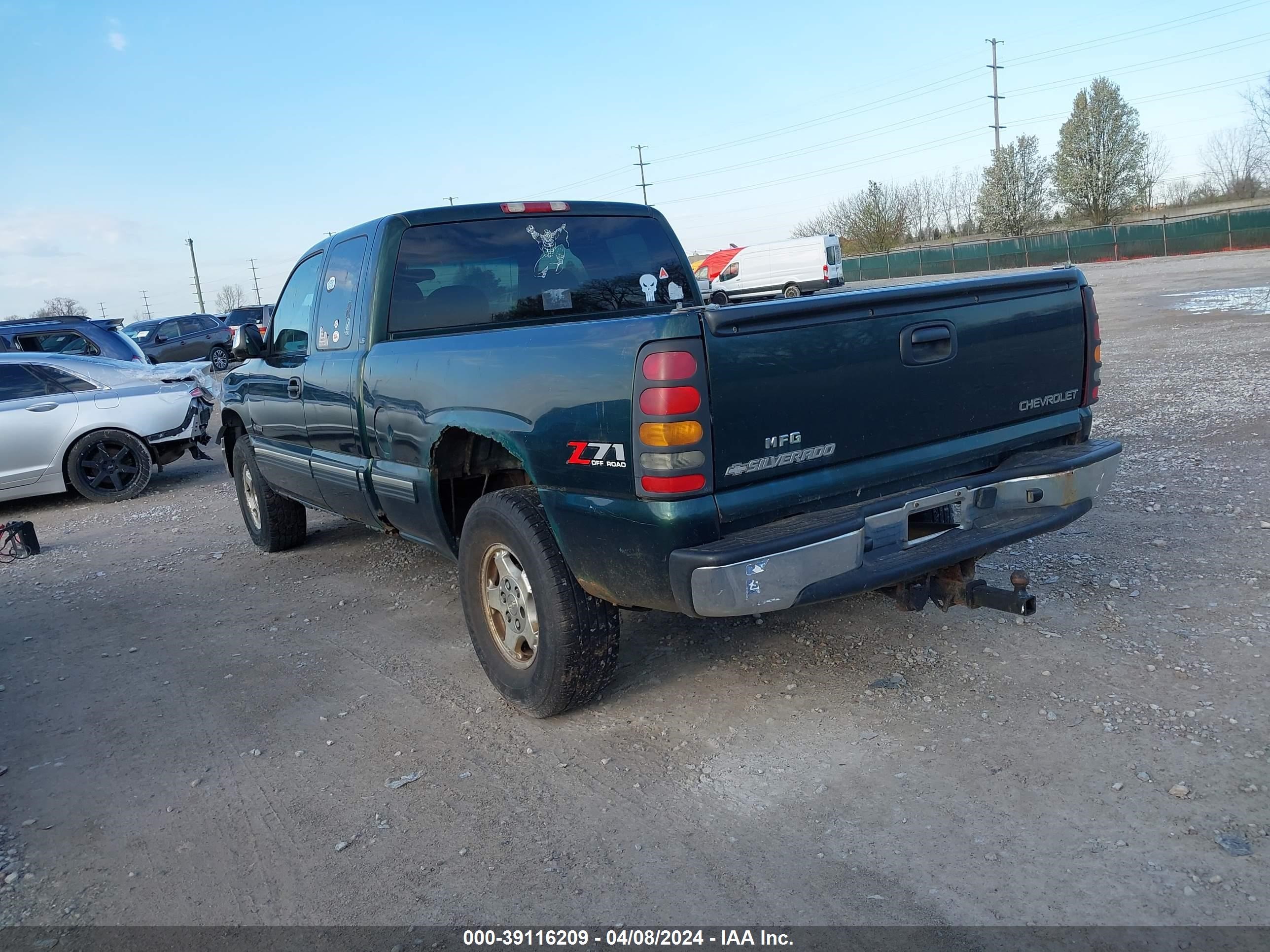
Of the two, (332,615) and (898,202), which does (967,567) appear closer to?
(332,615)

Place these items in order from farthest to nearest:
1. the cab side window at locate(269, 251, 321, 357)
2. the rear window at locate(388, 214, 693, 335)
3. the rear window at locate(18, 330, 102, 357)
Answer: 1. the rear window at locate(18, 330, 102, 357)
2. the cab side window at locate(269, 251, 321, 357)
3. the rear window at locate(388, 214, 693, 335)

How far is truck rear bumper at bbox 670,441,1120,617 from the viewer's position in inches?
120

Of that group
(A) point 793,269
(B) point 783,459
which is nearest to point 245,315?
(A) point 793,269

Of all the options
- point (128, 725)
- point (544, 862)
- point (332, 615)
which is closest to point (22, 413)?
point (332, 615)

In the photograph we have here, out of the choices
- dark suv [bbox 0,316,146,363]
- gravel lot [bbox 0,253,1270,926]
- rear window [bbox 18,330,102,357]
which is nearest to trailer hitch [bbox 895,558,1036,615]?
gravel lot [bbox 0,253,1270,926]

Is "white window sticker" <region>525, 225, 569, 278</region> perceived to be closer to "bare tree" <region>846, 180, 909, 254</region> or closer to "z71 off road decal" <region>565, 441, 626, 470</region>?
"z71 off road decal" <region>565, 441, 626, 470</region>

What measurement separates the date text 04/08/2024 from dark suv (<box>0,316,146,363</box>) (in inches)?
502

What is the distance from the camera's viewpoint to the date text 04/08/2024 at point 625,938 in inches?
101

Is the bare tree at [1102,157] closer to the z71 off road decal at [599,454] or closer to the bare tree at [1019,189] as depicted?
the bare tree at [1019,189]

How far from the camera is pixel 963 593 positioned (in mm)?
3703

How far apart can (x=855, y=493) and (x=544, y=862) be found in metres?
1.58

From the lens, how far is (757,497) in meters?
3.18

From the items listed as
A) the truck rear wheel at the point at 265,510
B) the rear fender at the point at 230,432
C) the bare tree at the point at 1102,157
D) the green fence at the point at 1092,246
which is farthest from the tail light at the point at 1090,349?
the bare tree at the point at 1102,157

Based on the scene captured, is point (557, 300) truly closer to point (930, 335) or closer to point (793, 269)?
point (930, 335)
